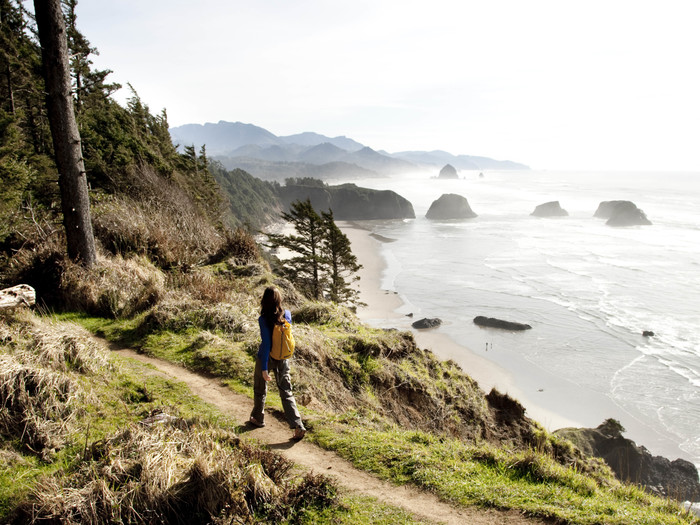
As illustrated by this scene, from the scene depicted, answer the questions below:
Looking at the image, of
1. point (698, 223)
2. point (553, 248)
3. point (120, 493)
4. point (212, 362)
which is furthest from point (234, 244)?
point (698, 223)

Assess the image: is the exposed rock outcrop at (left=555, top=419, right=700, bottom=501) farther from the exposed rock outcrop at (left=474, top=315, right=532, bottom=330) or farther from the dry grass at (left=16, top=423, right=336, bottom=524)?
the dry grass at (left=16, top=423, right=336, bottom=524)

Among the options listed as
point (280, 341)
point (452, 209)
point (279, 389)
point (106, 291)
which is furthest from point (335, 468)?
point (452, 209)

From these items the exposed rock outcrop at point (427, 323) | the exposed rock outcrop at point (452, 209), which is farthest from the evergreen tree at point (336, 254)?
the exposed rock outcrop at point (452, 209)

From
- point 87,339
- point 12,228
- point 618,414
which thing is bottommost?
point 618,414

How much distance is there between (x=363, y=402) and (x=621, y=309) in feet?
111

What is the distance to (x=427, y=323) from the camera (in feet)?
102

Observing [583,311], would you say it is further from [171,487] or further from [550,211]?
[550,211]

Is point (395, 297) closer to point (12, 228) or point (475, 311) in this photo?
point (475, 311)

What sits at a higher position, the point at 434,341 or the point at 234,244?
the point at 234,244

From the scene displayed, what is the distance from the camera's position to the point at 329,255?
31.8 metres

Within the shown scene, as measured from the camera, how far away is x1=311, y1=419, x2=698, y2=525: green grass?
3826mm

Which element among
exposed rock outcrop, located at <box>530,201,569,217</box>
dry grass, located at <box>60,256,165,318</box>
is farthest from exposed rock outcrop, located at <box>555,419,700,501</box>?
exposed rock outcrop, located at <box>530,201,569,217</box>

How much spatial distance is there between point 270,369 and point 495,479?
284 centimetres

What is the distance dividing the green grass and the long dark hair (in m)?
1.46
